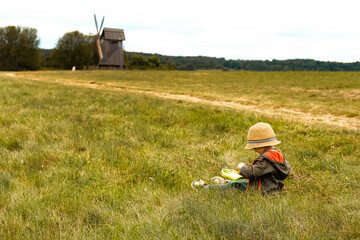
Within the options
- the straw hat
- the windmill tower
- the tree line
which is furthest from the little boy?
the windmill tower

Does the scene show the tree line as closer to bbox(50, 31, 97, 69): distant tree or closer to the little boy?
bbox(50, 31, 97, 69): distant tree

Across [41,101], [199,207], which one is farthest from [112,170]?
[41,101]

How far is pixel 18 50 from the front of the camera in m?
77.9

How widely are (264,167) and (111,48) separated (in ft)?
217

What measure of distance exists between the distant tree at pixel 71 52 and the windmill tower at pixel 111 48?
21.9 m

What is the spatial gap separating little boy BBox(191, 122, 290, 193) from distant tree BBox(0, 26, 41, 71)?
84.3 m

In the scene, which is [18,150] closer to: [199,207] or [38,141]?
[38,141]

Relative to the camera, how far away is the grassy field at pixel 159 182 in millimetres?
2688

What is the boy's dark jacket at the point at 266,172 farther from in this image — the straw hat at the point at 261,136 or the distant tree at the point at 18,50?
the distant tree at the point at 18,50

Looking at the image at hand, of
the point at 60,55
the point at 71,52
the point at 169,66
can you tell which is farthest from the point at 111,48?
the point at 169,66

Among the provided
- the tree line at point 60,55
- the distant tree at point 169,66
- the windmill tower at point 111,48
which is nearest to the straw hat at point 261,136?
the tree line at point 60,55

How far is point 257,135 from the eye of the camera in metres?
3.74

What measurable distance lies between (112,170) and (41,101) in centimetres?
873

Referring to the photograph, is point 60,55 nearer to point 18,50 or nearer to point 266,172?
point 18,50
